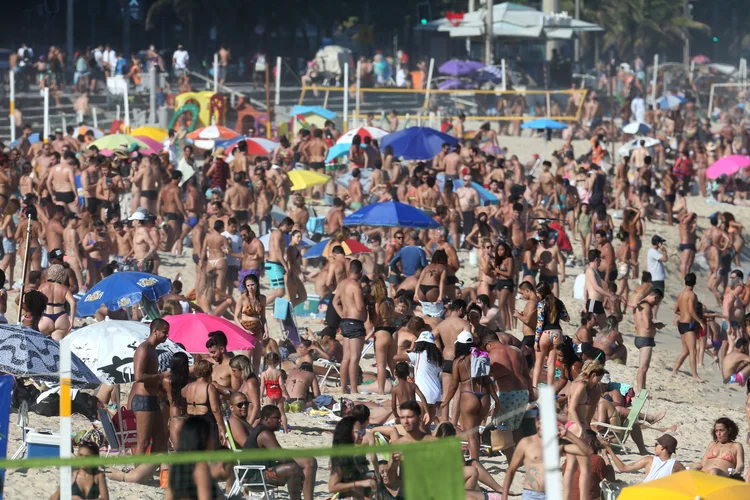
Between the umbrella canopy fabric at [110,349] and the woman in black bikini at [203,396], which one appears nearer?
the woman in black bikini at [203,396]

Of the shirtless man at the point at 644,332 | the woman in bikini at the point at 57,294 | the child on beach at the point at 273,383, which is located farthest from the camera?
the shirtless man at the point at 644,332

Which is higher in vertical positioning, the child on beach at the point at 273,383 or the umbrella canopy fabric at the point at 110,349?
the umbrella canopy fabric at the point at 110,349

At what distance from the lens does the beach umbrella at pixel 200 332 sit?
10.8 m

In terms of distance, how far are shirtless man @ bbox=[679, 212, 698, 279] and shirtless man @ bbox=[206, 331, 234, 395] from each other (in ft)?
37.3

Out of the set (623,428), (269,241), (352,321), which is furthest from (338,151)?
(623,428)

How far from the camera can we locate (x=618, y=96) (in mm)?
39562

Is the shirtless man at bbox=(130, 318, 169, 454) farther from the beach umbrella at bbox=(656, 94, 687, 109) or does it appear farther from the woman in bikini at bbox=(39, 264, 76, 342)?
the beach umbrella at bbox=(656, 94, 687, 109)

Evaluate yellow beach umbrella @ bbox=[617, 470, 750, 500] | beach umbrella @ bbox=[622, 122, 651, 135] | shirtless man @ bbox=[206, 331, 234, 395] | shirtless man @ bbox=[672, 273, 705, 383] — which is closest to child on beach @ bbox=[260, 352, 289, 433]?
shirtless man @ bbox=[206, 331, 234, 395]

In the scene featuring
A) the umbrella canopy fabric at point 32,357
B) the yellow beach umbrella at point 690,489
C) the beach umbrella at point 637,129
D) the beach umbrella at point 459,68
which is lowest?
the yellow beach umbrella at point 690,489

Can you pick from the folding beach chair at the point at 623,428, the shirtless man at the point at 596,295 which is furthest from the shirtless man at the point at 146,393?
the shirtless man at the point at 596,295

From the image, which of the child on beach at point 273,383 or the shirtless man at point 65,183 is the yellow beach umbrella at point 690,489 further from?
the shirtless man at point 65,183

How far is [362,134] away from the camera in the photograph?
23734 millimetres

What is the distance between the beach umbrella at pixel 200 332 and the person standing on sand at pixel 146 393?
1368 millimetres

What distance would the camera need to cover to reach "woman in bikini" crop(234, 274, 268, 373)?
39.3 ft
